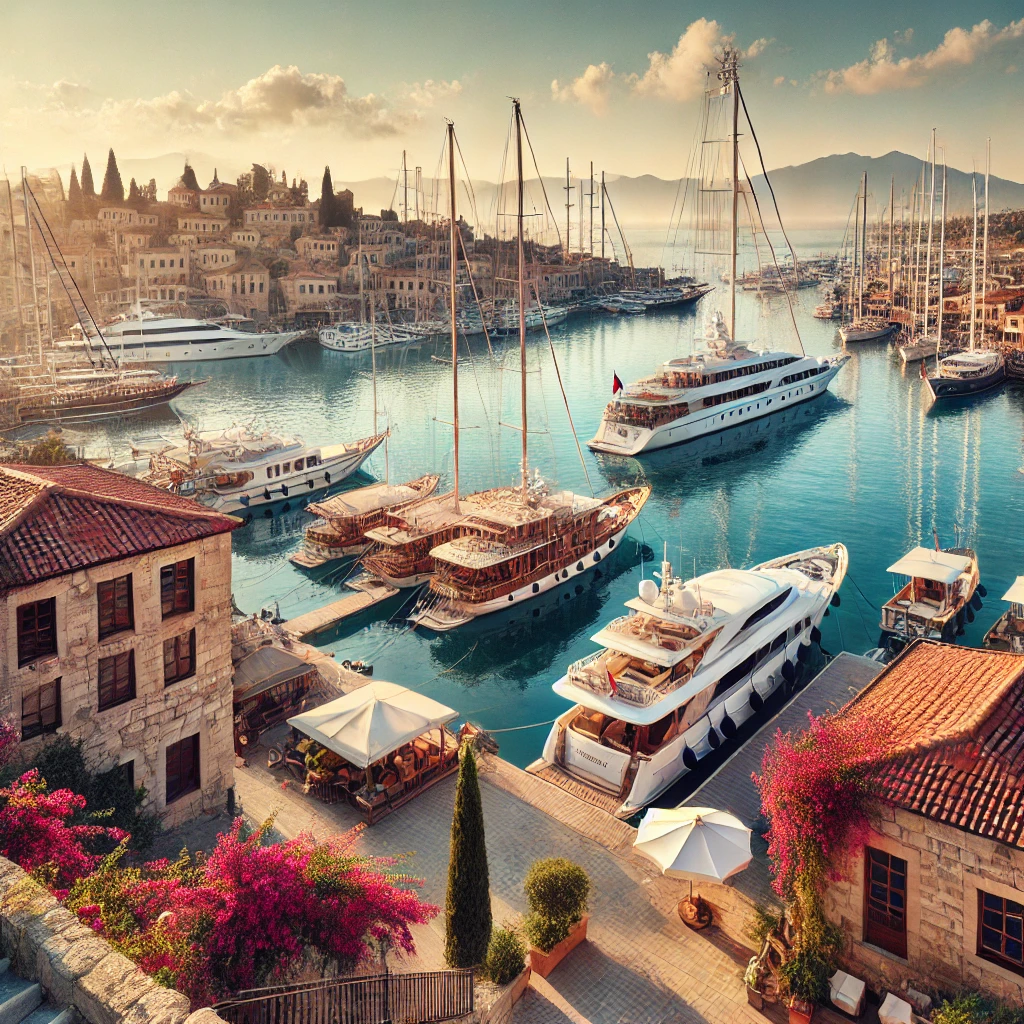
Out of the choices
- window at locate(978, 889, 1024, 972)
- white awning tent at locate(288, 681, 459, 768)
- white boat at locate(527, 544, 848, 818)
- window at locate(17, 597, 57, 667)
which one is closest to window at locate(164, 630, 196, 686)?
window at locate(17, 597, 57, 667)

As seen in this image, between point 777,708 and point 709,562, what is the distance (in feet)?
42.0

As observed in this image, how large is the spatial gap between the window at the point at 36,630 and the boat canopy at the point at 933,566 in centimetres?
2395

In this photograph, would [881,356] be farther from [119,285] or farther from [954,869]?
[119,285]

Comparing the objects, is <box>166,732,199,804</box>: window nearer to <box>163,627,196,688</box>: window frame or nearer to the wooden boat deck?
<box>163,627,196,688</box>: window frame

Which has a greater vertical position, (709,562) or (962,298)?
(962,298)

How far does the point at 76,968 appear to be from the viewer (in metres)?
7.52

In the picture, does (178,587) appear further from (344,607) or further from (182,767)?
(344,607)

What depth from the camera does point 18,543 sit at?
13391 mm

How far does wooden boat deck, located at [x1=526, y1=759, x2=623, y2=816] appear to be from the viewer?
1834 centimetres

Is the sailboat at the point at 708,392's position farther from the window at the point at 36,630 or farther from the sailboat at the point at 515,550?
the window at the point at 36,630

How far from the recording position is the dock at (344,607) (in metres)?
29.7

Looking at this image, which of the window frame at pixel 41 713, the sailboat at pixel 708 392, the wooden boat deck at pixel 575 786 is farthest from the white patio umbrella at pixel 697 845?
the sailboat at pixel 708 392

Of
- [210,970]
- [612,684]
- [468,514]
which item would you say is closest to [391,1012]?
[210,970]

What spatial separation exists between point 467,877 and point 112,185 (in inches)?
6485
